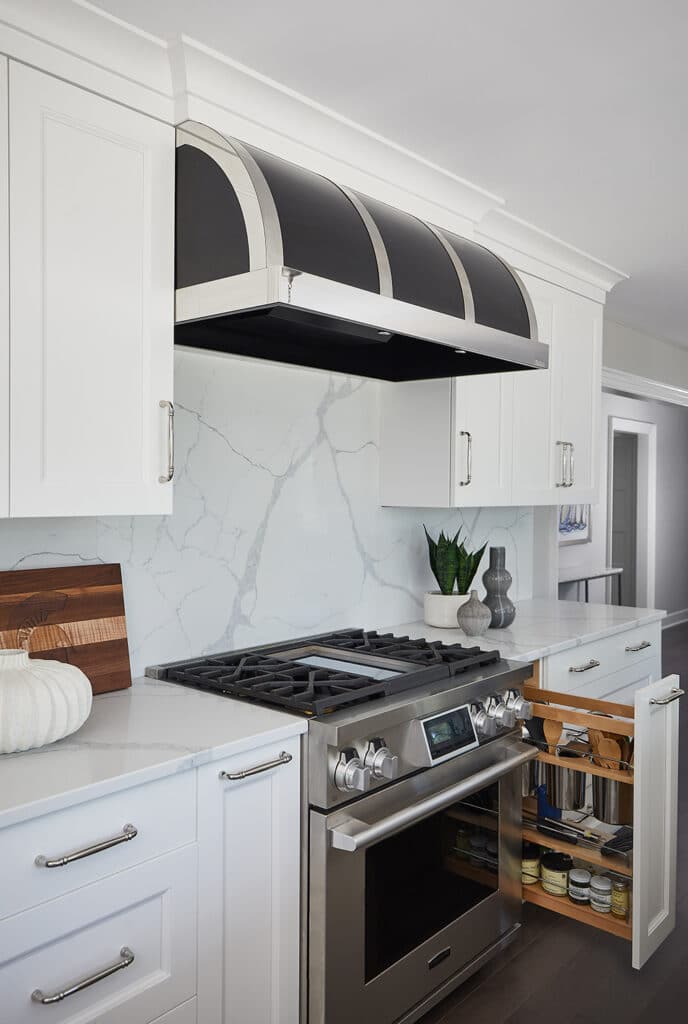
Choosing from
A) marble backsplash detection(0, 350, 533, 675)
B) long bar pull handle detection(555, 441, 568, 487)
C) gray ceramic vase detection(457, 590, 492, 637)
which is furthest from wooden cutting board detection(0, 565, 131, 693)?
long bar pull handle detection(555, 441, 568, 487)

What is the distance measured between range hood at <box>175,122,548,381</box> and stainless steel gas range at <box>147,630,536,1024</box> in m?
0.89

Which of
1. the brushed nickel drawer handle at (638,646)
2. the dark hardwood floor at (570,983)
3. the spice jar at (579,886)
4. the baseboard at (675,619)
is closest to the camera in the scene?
the dark hardwood floor at (570,983)

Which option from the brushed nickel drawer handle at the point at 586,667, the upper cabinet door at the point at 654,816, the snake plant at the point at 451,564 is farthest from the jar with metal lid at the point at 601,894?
the snake plant at the point at 451,564

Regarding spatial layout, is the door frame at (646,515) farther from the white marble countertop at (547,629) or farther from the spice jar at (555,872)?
the spice jar at (555,872)

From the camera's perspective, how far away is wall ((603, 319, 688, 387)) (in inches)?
189

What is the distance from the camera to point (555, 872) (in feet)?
7.93

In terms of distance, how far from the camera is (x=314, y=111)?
6.77ft

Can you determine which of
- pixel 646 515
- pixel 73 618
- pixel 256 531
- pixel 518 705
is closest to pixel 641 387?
pixel 646 515

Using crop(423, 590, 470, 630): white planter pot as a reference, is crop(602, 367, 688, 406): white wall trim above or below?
above

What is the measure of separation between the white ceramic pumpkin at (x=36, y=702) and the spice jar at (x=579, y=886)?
5.20ft

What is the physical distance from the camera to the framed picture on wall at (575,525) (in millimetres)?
4906

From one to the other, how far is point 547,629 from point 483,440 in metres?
0.77

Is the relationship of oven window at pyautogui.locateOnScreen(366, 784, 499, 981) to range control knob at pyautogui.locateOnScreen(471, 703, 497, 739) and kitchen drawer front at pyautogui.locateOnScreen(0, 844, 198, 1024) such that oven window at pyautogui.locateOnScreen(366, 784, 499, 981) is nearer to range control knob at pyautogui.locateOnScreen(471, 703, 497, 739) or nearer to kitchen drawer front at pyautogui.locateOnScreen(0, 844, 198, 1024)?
range control knob at pyautogui.locateOnScreen(471, 703, 497, 739)

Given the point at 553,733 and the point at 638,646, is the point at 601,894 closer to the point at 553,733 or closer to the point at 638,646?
the point at 553,733
